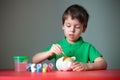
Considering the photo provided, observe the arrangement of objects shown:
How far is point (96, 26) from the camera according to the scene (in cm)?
150

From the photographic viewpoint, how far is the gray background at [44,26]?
1.41 meters

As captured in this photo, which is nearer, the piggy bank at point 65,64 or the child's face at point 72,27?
the piggy bank at point 65,64

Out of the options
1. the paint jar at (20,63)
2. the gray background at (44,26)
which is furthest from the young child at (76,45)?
the gray background at (44,26)

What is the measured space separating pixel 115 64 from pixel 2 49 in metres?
0.63

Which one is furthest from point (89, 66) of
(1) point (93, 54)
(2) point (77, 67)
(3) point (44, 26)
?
(3) point (44, 26)

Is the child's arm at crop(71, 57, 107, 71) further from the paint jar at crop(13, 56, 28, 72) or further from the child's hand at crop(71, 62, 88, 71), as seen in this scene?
the paint jar at crop(13, 56, 28, 72)

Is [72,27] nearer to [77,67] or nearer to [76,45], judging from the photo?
[76,45]

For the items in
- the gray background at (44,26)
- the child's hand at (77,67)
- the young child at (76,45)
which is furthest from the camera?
the gray background at (44,26)

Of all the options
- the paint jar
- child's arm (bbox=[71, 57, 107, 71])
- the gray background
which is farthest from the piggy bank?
the gray background

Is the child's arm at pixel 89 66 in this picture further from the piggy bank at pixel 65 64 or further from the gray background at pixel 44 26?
the gray background at pixel 44 26

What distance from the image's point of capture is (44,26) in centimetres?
147

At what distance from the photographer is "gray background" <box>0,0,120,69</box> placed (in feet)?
4.63

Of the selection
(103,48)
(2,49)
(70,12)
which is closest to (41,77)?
(70,12)

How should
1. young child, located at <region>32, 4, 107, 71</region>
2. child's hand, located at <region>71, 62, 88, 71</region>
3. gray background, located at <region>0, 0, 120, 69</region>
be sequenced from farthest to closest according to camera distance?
gray background, located at <region>0, 0, 120, 69</region>, young child, located at <region>32, 4, 107, 71</region>, child's hand, located at <region>71, 62, 88, 71</region>
